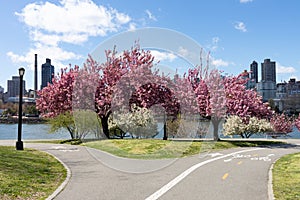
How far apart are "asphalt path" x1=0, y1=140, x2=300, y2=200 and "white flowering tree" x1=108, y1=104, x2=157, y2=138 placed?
11.4 m

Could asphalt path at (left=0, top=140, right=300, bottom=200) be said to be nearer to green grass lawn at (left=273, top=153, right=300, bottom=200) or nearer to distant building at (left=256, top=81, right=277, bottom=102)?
green grass lawn at (left=273, top=153, right=300, bottom=200)

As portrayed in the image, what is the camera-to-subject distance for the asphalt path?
A: 8453 millimetres

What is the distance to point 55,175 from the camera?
438 inches

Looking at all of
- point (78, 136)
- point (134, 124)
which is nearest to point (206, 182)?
point (134, 124)

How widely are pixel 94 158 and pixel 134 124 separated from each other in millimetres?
11392

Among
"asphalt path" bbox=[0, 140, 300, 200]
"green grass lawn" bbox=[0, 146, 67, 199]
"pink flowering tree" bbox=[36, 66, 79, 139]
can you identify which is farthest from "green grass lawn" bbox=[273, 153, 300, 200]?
"pink flowering tree" bbox=[36, 66, 79, 139]

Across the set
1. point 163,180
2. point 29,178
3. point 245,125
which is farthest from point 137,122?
point 29,178

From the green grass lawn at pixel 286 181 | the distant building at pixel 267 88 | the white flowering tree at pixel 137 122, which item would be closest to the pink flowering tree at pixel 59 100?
the white flowering tree at pixel 137 122

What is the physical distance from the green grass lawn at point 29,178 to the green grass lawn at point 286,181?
616 centimetres

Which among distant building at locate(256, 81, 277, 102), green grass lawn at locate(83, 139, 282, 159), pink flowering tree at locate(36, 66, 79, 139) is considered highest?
distant building at locate(256, 81, 277, 102)

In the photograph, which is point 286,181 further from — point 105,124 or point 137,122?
point 105,124

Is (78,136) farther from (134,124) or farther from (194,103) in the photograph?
(194,103)

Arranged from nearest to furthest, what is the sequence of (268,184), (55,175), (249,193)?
(249,193) < (268,184) < (55,175)

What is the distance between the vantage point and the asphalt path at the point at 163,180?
8453mm
